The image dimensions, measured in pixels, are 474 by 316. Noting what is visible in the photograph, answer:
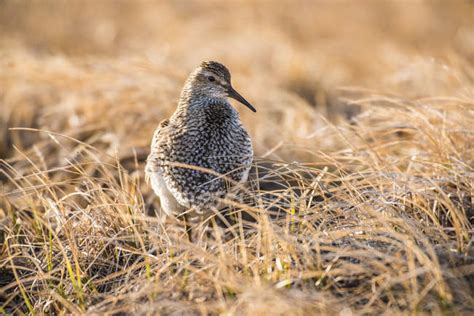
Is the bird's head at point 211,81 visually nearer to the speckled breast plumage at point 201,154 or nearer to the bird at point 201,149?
the bird at point 201,149

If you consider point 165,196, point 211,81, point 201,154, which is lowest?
point 165,196

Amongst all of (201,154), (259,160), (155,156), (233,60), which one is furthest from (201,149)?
(233,60)

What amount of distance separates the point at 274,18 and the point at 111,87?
18.2 ft

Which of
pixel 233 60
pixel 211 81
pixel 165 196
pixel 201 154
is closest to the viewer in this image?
pixel 201 154

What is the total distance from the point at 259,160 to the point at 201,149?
1.58 ft

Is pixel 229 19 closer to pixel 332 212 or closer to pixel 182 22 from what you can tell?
pixel 182 22

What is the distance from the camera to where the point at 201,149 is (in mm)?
3785

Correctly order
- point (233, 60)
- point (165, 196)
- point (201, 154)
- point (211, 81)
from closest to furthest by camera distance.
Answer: point (201, 154)
point (165, 196)
point (211, 81)
point (233, 60)

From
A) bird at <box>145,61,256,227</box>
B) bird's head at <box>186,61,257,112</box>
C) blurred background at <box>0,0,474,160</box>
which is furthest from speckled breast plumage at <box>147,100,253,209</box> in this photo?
blurred background at <box>0,0,474,160</box>

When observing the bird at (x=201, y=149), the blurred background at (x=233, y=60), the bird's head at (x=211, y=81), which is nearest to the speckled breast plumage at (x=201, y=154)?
the bird at (x=201, y=149)

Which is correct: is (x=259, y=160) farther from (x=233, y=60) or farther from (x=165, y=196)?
(x=233, y=60)

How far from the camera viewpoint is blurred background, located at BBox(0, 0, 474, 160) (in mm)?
5930

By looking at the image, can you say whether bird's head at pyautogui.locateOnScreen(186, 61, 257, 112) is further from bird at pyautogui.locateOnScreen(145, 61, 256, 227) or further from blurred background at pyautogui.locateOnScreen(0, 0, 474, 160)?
blurred background at pyautogui.locateOnScreen(0, 0, 474, 160)

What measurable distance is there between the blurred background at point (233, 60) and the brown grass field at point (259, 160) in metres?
0.03
